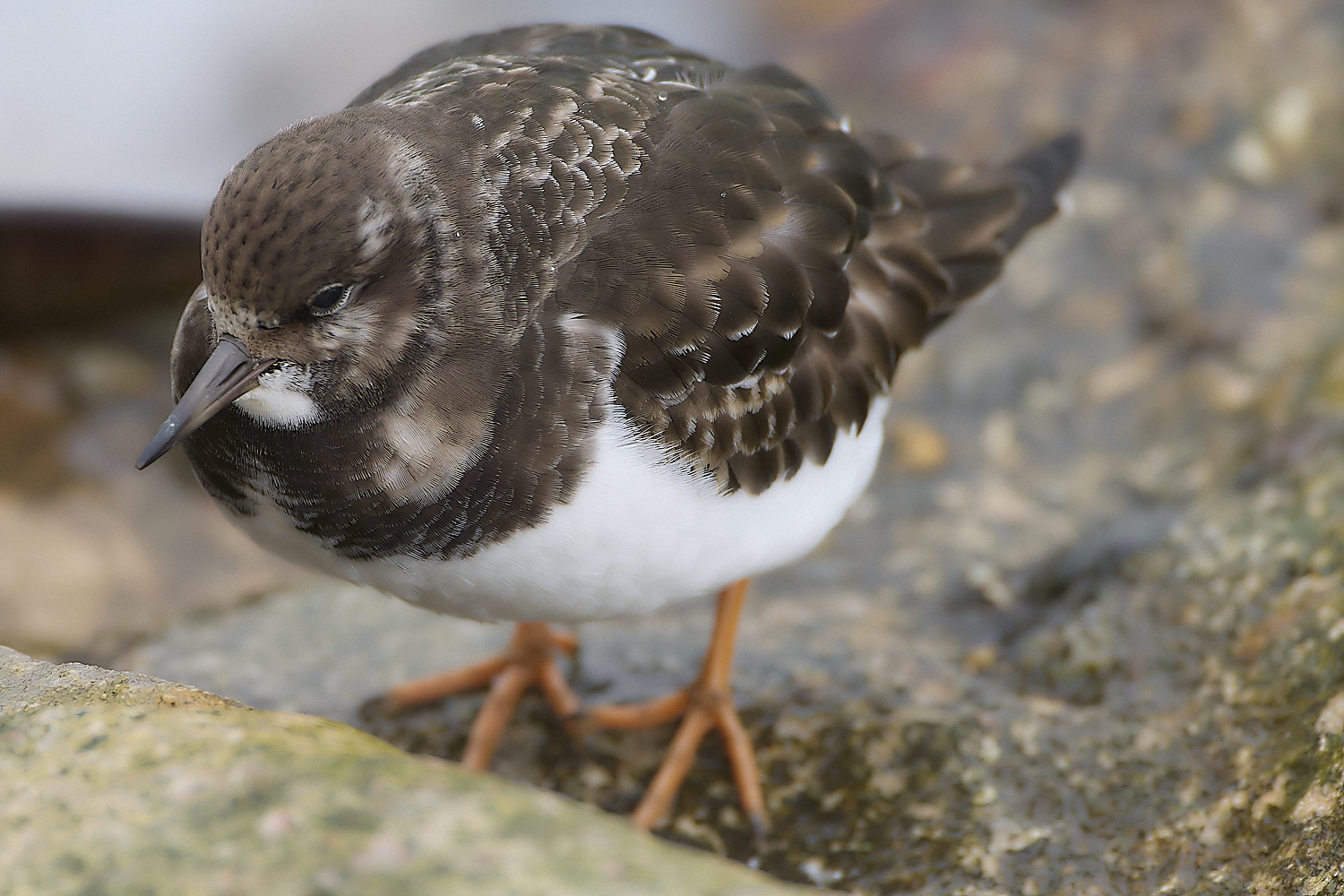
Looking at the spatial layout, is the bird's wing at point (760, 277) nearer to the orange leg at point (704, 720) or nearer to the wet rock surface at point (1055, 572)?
the orange leg at point (704, 720)

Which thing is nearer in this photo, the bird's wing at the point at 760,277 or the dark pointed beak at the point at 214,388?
the dark pointed beak at the point at 214,388

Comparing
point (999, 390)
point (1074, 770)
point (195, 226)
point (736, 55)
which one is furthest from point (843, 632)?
point (736, 55)

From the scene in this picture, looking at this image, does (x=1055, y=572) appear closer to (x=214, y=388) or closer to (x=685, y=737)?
(x=685, y=737)

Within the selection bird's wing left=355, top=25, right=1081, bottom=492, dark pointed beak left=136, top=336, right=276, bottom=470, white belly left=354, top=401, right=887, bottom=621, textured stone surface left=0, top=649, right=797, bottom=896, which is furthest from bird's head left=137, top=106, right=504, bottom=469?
textured stone surface left=0, top=649, right=797, bottom=896

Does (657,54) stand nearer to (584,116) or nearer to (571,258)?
(584,116)

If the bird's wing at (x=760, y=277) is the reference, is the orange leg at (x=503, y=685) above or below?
below

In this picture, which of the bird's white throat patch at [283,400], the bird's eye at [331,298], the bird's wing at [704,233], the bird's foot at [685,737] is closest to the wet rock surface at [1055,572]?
the bird's foot at [685,737]
